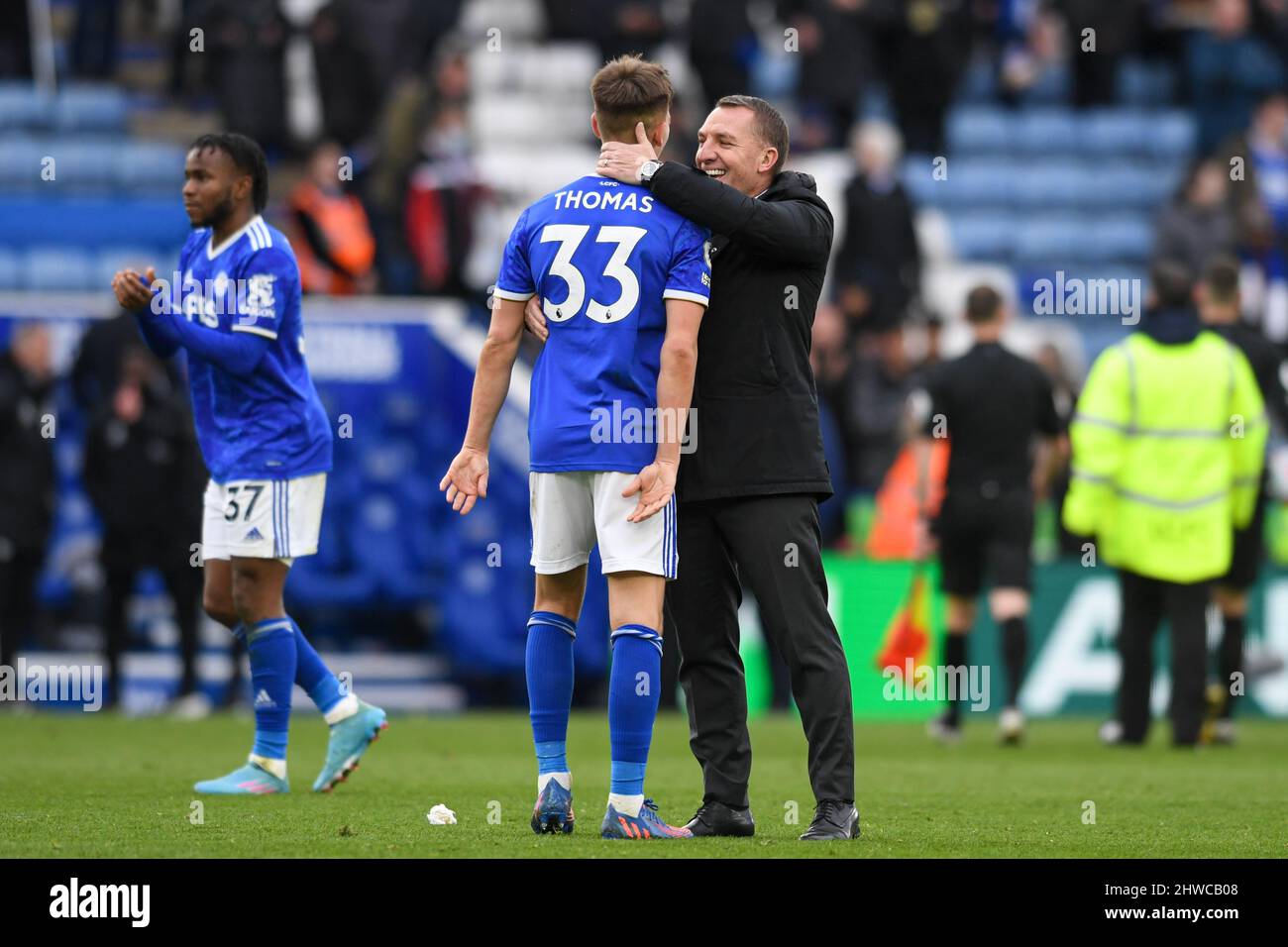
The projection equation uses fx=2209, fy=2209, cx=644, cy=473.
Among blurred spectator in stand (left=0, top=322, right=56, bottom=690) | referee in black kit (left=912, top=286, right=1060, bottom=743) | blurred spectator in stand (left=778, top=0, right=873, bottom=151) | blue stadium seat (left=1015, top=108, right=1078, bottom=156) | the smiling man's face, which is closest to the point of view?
the smiling man's face

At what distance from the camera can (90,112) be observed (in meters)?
18.8

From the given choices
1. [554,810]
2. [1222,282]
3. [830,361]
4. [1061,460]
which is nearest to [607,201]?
[554,810]

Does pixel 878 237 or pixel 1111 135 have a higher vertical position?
pixel 1111 135

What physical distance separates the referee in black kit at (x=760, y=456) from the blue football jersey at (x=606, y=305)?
0.12m

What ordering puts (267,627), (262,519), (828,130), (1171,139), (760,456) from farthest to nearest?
(1171,139) < (828,130) < (267,627) < (262,519) < (760,456)

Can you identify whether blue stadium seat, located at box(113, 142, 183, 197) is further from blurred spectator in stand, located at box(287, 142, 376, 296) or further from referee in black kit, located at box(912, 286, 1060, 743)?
referee in black kit, located at box(912, 286, 1060, 743)

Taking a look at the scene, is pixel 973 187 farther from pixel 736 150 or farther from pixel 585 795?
pixel 736 150

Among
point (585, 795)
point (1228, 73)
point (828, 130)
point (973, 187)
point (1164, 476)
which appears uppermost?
point (1228, 73)

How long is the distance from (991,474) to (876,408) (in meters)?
3.74

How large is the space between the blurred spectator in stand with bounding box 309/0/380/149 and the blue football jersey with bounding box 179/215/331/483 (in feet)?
33.3

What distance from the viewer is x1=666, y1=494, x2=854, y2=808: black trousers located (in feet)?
21.5

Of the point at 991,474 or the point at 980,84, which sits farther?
the point at 980,84

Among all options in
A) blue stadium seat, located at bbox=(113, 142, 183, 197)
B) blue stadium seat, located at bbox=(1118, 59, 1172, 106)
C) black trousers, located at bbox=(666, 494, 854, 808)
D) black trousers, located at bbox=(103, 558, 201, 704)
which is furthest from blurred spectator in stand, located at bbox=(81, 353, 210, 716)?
blue stadium seat, located at bbox=(1118, 59, 1172, 106)

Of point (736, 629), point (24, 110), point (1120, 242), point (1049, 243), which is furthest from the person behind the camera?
point (1120, 242)
